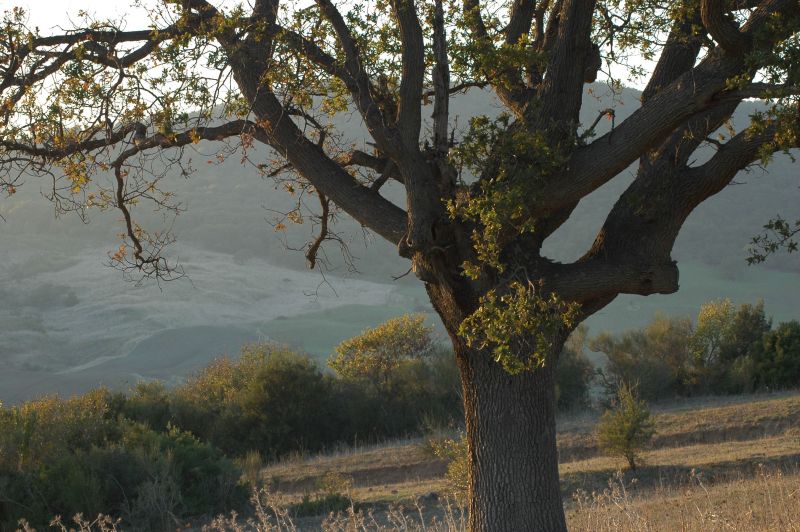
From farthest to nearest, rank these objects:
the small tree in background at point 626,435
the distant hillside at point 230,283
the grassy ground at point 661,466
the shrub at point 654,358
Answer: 1. the distant hillside at point 230,283
2. the shrub at point 654,358
3. the small tree in background at point 626,435
4. the grassy ground at point 661,466

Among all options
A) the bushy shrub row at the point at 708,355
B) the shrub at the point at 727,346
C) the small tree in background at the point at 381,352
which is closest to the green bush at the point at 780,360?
the bushy shrub row at the point at 708,355

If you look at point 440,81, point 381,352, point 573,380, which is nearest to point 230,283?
point 381,352

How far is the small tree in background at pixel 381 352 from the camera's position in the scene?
2744 cm

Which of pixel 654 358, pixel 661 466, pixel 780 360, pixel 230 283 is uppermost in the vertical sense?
pixel 230 283

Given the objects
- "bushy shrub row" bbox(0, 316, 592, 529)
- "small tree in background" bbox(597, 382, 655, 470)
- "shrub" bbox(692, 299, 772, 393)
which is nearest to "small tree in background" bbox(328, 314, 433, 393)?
"bushy shrub row" bbox(0, 316, 592, 529)

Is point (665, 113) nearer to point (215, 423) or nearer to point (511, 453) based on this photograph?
point (511, 453)

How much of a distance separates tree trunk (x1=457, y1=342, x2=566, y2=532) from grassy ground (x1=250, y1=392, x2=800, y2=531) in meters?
1.96

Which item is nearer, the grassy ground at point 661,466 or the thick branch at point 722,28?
the thick branch at point 722,28

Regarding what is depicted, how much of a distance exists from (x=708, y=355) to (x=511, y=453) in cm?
2355

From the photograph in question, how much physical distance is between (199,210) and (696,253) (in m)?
51.5

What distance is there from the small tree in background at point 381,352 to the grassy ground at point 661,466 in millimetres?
5146

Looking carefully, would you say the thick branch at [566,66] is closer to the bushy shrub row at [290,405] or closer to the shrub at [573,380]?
the bushy shrub row at [290,405]

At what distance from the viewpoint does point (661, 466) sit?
1520cm

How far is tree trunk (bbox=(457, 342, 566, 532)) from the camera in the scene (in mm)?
6766
